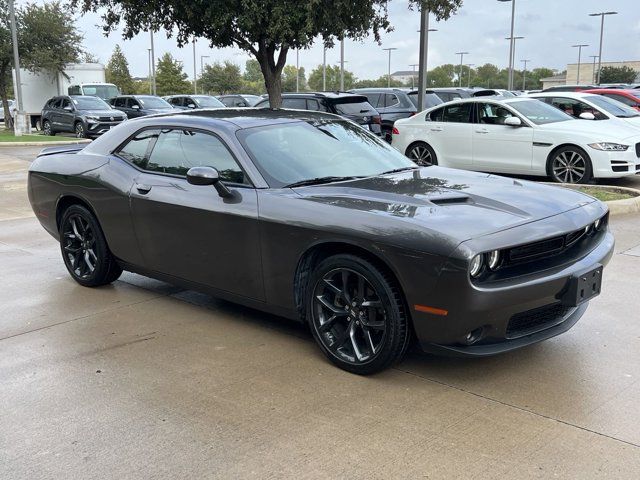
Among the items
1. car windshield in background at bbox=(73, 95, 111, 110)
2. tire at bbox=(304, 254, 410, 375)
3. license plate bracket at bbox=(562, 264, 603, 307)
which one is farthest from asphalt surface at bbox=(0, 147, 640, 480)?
car windshield in background at bbox=(73, 95, 111, 110)

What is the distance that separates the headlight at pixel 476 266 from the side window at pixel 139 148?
2.95 meters

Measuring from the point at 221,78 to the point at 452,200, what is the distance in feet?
208

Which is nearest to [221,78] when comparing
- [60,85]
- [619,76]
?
[60,85]

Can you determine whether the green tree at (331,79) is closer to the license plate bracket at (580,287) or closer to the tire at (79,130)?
the tire at (79,130)

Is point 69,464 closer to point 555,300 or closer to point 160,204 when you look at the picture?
point 160,204

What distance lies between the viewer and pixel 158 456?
122 inches

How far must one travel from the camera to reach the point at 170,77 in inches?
2461

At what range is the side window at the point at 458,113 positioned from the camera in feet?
39.2

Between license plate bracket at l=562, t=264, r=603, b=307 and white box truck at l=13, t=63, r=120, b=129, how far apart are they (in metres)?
30.8

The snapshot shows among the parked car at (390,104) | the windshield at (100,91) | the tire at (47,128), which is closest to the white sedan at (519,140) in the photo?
the parked car at (390,104)

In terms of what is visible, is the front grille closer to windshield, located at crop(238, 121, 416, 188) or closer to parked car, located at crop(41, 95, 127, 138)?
windshield, located at crop(238, 121, 416, 188)

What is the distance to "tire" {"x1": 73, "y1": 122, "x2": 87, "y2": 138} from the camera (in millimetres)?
25219

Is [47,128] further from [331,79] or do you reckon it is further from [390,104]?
[331,79]

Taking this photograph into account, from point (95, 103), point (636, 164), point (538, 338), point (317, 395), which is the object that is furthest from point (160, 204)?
point (95, 103)
